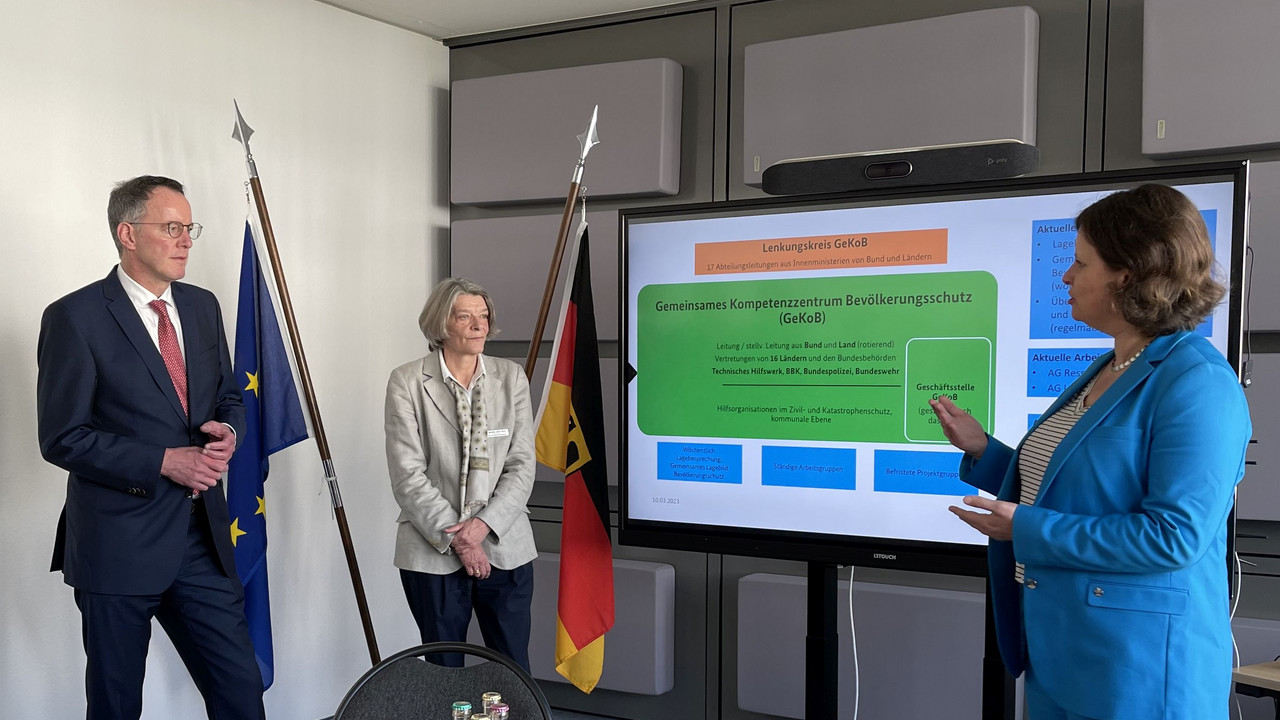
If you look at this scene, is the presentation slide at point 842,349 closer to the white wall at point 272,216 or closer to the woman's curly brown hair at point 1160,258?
the woman's curly brown hair at point 1160,258

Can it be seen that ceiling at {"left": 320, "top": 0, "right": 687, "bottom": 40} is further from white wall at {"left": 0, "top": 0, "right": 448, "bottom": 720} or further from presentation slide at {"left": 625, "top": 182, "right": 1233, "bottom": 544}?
presentation slide at {"left": 625, "top": 182, "right": 1233, "bottom": 544}

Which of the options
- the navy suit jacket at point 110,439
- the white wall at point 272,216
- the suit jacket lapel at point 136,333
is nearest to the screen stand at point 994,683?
the navy suit jacket at point 110,439

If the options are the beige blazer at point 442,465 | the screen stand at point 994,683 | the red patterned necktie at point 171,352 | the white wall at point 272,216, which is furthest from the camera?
the white wall at point 272,216

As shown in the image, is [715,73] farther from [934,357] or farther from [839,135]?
[934,357]

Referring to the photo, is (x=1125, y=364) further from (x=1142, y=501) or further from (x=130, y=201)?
(x=130, y=201)

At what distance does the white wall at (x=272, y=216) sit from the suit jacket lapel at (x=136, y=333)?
67cm

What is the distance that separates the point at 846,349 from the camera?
2.76 m

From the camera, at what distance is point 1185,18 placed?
312 cm

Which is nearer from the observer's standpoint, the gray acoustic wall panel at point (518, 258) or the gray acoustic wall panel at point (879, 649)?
the gray acoustic wall panel at point (879, 649)

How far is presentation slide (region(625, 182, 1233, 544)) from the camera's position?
257 centimetres

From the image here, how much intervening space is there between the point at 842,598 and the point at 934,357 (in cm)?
123

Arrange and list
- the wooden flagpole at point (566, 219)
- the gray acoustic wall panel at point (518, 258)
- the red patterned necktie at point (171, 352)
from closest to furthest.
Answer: the red patterned necktie at point (171, 352)
the wooden flagpole at point (566, 219)
the gray acoustic wall panel at point (518, 258)

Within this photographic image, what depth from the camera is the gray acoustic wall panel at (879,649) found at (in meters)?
3.37

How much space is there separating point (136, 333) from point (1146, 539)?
2360mm
